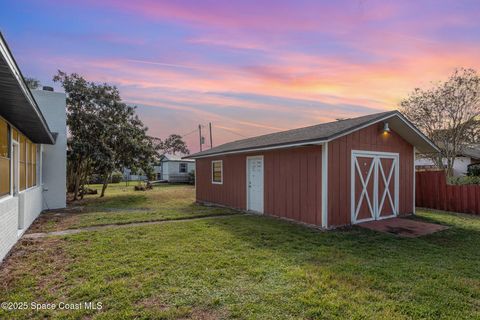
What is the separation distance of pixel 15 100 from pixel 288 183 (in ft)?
21.5

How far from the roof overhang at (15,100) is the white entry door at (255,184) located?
20.1 feet

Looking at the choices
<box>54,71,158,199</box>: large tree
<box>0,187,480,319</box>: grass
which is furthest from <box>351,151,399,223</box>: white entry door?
<box>54,71,158,199</box>: large tree

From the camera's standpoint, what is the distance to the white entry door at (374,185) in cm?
802

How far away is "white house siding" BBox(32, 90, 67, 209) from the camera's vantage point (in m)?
11.0

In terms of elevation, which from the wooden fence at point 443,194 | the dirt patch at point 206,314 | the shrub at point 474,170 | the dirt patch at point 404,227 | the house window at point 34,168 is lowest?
the dirt patch at point 404,227

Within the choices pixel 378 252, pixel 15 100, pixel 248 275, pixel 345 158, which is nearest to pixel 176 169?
pixel 345 158

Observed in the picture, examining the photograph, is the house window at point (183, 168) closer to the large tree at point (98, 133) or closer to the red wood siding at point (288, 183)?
the large tree at point (98, 133)

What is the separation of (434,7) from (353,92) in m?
4.30

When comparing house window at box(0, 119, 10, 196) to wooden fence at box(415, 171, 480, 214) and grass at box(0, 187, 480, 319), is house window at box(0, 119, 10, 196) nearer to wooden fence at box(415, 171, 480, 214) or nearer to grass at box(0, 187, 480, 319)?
grass at box(0, 187, 480, 319)

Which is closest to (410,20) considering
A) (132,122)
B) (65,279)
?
(65,279)

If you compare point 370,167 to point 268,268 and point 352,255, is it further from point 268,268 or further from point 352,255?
point 268,268

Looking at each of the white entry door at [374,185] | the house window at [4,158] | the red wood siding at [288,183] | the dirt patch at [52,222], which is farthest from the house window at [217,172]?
the house window at [4,158]

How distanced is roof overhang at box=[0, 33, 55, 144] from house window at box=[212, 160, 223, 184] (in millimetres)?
6503

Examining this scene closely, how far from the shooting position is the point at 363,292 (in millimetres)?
3482
